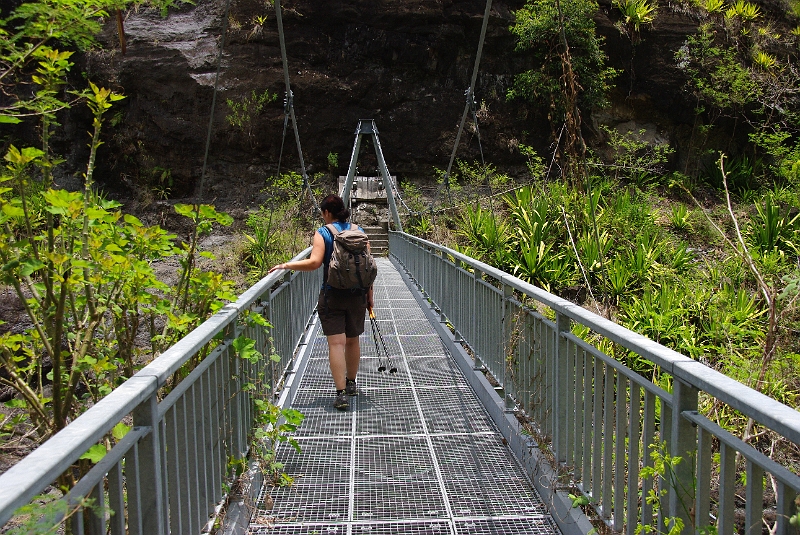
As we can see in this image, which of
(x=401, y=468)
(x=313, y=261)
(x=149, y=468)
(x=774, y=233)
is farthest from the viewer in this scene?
(x=774, y=233)

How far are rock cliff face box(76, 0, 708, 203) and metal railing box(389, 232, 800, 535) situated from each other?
14740 mm

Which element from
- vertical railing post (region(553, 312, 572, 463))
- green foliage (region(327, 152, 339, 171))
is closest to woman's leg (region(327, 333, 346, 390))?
vertical railing post (region(553, 312, 572, 463))

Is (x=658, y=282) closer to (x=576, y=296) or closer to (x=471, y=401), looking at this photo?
(x=576, y=296)

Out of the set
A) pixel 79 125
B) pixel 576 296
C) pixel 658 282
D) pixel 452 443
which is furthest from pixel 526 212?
pixel 79 125

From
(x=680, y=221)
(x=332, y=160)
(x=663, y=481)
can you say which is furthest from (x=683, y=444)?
(x=332, y=160)

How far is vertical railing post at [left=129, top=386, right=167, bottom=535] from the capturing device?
1.49 metres

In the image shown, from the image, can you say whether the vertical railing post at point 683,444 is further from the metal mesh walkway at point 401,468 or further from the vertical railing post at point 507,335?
the vertical railing post at point 507,335

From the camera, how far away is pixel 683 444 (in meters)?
1.55

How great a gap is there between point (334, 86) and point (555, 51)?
6.86 m

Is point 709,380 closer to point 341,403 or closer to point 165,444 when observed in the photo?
point 165,444

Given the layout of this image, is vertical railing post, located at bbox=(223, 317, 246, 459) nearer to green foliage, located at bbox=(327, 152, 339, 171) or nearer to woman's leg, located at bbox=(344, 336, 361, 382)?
woman's leg, located at bbox=(344, 336, 361, 382)

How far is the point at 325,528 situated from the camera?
240cm

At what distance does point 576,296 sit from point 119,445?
8.75 meters

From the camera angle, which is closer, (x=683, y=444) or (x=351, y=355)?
(x=683, y=444)
